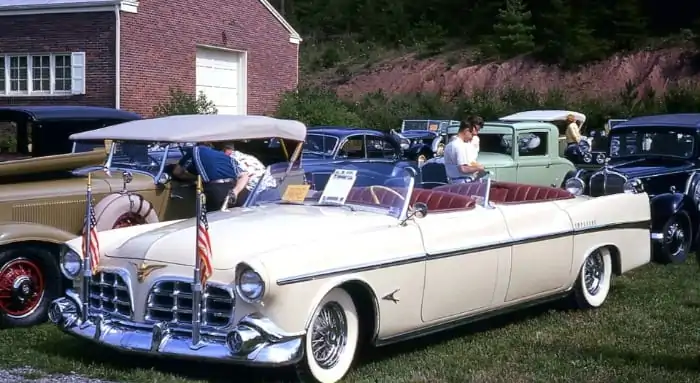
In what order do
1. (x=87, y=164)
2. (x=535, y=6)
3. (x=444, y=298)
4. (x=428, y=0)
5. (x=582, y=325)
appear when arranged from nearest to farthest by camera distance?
(x=444, y=298) < (x=582, y=325) < (x=87, y=164) < (x=535, y=6) < (x=428, y=0)

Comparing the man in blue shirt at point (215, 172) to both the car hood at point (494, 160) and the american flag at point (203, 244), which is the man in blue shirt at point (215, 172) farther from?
the car hood at point (494, 160)

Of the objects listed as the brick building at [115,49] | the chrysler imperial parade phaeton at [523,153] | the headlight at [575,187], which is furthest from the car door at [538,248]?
the brick building at [115,49]

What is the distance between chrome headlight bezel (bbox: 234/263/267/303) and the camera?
229 inches

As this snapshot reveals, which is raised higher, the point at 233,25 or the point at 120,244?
→ the point at 233,25

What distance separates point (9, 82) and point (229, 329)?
72.1 feet

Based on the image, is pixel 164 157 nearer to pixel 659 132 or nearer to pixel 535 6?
pixel 659 132

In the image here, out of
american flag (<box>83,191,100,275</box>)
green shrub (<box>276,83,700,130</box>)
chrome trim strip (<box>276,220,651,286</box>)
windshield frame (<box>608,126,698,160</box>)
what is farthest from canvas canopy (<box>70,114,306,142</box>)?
green shrub (<box>276,83,700,130</box>)

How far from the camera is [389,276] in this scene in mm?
6504

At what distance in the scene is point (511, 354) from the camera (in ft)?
23.1

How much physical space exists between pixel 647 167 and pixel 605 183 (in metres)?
0.87

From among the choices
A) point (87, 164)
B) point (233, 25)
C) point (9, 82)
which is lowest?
point (87, 164)

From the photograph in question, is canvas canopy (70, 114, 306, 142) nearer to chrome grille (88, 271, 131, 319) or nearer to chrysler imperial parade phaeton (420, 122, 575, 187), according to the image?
chrome grille (88, 271, 131, 319)

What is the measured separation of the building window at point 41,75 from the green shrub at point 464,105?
6.54 m

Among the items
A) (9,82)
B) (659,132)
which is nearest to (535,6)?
(9,82)
